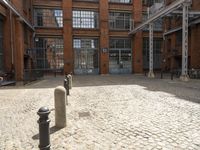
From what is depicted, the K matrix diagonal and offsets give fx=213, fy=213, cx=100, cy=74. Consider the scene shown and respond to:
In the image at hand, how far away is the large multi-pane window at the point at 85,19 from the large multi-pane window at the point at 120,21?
217 cm

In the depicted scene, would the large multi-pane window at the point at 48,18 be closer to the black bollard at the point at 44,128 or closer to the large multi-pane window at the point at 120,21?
the large multi-pane window at the point at 120,21

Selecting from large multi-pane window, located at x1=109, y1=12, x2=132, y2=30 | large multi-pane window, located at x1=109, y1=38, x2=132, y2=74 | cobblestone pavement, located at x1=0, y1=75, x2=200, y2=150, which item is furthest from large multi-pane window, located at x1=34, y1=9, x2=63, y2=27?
cobblestone pavement, located at x1=0, y1=75, x2=200, y2=150

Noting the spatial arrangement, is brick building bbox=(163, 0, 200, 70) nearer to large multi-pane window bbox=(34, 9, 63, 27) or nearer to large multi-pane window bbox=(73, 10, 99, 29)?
large multi-pane window bbox=(73, 10, 99, 29)

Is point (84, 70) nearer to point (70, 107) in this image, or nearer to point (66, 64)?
point (66, 64)

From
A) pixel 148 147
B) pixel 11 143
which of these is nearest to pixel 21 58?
pixel 11 143

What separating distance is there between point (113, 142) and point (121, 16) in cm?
2867

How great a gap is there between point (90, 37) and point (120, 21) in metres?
5.03

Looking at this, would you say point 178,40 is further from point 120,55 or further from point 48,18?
point 48,18

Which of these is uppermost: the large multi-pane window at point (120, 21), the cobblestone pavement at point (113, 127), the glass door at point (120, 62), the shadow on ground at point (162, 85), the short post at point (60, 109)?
the large multi-pane window at point (120, 21)

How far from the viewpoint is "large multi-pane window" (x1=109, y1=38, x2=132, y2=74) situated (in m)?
30.8

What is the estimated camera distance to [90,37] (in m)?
30.5

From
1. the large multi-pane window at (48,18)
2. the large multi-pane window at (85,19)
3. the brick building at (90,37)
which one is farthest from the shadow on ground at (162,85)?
the large multi-pane window at (85,19)

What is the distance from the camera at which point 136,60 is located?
1222 inches

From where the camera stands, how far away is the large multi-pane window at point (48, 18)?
29069mm
